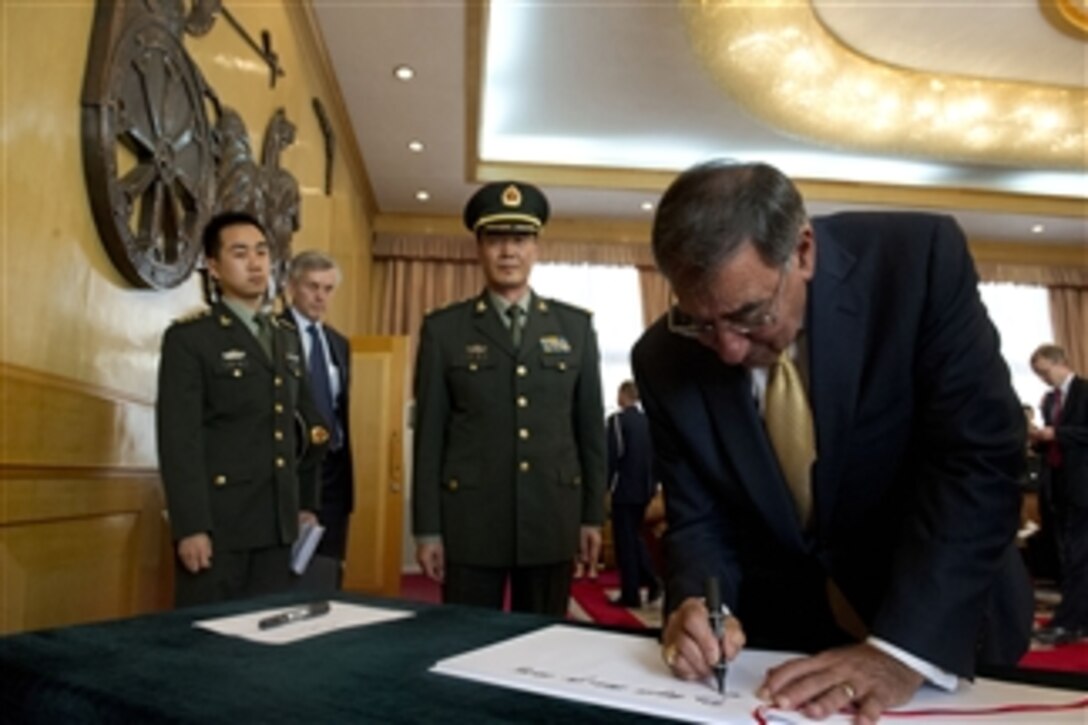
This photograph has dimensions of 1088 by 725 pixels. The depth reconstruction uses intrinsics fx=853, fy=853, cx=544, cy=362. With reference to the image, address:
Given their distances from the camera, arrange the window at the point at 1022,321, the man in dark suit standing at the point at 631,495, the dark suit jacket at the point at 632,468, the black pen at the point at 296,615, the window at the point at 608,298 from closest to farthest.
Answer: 1. the black pen at the point at 296,615
2. the man in dark suit standing at the point at 631,495
3. the dark suit jacket at the point at 632,468
4. the window at the point at 608,298
5. the window at the point at 1022,321

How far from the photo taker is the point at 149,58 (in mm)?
2498

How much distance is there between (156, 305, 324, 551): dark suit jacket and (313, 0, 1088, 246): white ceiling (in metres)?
3.28

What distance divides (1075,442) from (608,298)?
5.05 metres

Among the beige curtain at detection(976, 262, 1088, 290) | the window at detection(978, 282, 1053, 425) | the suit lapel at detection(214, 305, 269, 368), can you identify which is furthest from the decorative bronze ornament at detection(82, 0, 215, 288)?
the window at detection(978, 282, 1053, 425)

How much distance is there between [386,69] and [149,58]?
3.29 meters

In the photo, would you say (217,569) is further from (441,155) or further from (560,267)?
(560,267)

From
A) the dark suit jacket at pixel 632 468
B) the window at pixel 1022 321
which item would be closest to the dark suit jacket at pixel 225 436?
the dark suit jacket at pixel 632 468

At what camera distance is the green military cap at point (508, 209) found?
2.24 m

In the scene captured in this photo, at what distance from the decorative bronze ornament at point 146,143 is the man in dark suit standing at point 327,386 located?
0.47m

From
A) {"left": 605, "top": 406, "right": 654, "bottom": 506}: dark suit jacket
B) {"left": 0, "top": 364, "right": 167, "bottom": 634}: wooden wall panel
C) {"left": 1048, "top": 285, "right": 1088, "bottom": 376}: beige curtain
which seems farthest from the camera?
{"left": 1048, "top": 285, "right": 1088, "bottom": 376}: beige curtain

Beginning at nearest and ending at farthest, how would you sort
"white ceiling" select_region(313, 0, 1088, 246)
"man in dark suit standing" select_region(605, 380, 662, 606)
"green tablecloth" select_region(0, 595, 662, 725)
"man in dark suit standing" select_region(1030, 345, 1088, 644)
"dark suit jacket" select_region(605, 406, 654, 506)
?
1. "green tablecloth" select_region(0, 595, 662, 725)
2. "man in dark suit standing" select_region(1030, 345, 1088, 644)
3. "white ceiling" select_region(313, 0, 1088, 246)
4. "man in dark suit standing" select_region(605, 380, 662, 606)
5. "dark suit jacket" select_region(605, 406, 654, 506)

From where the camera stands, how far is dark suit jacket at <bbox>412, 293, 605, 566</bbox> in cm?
210

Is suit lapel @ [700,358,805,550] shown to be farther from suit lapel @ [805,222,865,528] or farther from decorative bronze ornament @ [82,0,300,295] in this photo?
decorative bronze ornament @ [82,0,300,295]

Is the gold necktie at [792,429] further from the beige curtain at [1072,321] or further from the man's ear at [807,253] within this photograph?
the beige curtain at [1072,321]
